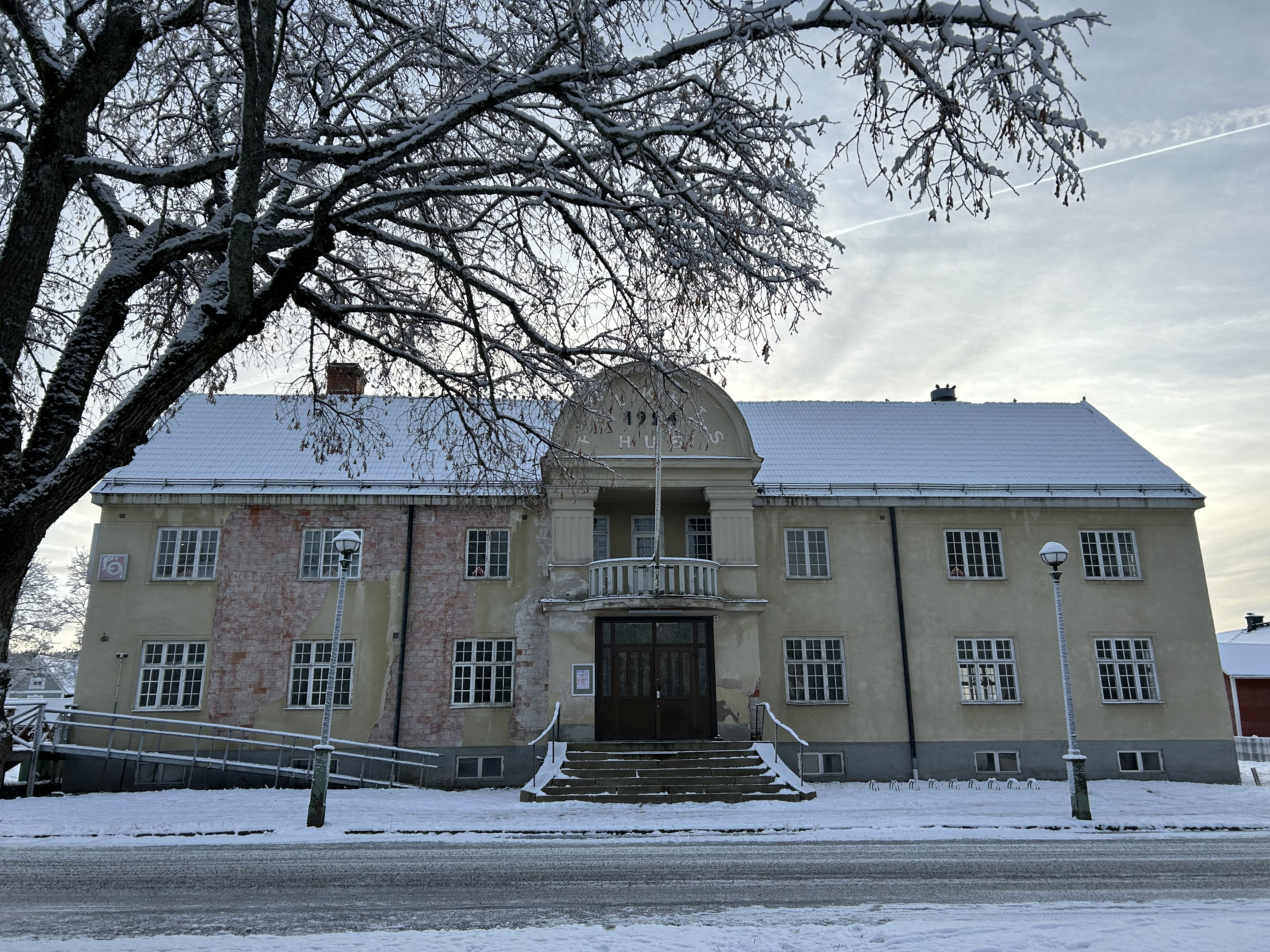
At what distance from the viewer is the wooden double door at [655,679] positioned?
2147 cm

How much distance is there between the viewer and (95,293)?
6113 millimetres

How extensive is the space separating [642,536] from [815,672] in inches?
228

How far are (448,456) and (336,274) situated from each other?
2.47 metres

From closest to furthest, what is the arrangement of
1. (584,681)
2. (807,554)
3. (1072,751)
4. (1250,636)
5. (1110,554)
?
1. (1072,751)
2. (584,681)
3. (807,554)
4. (1110,554)
5. (1250,636)

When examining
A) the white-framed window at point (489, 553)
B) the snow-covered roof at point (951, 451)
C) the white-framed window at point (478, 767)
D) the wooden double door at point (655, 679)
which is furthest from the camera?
the snow-covered roof at point (951, 451)

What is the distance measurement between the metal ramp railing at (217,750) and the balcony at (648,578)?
5.92 m

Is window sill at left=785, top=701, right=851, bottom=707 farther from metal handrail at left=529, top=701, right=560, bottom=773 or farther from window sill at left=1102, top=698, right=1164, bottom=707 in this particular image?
window sill at left=1102, top=698, right=1164, bottom=707

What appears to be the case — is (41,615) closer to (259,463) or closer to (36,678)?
(36,678)

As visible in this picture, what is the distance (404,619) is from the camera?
22266 millimetres

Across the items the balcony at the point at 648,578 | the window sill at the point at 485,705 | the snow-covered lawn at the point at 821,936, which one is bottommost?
the snow-covered lawn at the point at 821,936

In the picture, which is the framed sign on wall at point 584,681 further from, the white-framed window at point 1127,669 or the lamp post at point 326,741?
the white-framed window at point 1127,669

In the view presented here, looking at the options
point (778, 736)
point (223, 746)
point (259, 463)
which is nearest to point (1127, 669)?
point (778, 736)

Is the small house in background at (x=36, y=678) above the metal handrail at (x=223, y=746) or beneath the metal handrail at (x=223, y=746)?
above

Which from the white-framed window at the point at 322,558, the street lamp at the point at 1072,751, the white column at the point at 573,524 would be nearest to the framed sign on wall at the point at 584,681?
the white column at the point at 573,524
